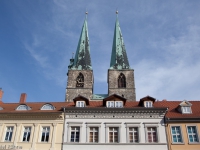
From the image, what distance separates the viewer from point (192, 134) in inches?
856

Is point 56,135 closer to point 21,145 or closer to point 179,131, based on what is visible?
point 21,145

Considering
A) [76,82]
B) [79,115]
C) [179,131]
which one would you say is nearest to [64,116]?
[79,115]

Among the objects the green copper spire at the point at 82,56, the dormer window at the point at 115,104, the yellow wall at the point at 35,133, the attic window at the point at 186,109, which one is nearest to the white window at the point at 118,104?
the dormer window at the point at 115,104

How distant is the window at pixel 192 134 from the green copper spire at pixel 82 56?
109ft

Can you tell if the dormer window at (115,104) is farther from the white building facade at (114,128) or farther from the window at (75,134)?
the window at (75,134)

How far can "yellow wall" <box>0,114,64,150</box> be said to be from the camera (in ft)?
70.6

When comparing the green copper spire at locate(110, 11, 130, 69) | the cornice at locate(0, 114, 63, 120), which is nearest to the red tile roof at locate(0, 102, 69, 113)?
the cornice at locate(0, 114, 63, 120)

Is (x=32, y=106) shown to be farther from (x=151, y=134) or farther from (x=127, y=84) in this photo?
(x=127, y=84)

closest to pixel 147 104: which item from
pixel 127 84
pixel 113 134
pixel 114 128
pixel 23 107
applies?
pixel 114 128

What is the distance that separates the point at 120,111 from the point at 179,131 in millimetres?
5536

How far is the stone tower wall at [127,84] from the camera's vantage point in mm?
49062

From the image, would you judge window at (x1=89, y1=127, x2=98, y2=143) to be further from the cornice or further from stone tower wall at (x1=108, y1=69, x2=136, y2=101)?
stone tower wall at (x1=108, y1=69, x2=136, y2=101)

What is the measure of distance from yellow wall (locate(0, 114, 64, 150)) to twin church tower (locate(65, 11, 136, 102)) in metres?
25.2

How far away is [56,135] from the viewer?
2202cm
